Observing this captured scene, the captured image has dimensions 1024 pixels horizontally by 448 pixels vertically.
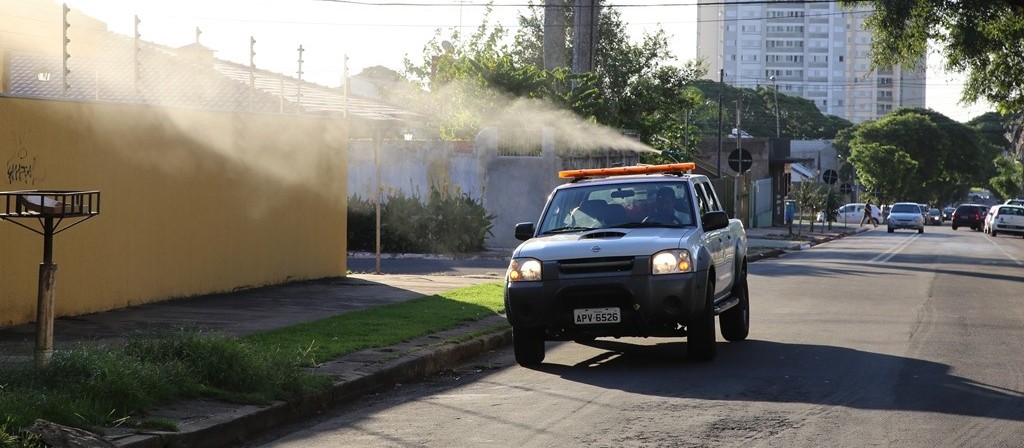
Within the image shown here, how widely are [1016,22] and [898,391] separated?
23741 millimetres

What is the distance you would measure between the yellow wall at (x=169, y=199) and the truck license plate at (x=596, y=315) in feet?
18.5

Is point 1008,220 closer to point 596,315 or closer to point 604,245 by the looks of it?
point 604,245

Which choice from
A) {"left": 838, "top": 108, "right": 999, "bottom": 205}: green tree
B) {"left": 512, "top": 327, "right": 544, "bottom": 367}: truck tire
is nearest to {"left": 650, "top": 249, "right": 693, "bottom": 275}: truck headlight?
{"left": 512, "top": 327, "right": 544, "bottom": 367}: truck tire

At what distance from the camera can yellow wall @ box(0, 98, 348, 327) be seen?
1361cm

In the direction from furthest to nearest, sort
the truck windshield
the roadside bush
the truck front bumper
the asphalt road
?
1. the roadside bush
2. the truck windshield
3. the truck front bumper
4. the asphalt road

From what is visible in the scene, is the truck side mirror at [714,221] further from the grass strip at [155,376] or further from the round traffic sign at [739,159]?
the round traffic sign at [739,159]

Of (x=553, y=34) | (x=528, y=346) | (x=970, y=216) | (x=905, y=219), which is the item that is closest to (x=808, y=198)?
(x=905, y=219)

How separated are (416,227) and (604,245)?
56.2ft

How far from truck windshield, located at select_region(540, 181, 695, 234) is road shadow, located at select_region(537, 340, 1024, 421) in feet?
4.06

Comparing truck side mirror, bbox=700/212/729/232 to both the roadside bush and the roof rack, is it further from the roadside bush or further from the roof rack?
the roadside bush

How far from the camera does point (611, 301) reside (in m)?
11.4

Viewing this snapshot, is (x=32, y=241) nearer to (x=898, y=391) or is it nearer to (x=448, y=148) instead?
(x=898, y=391)

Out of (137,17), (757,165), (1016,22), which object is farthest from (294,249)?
(757,165)

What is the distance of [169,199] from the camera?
16375 millimetres
